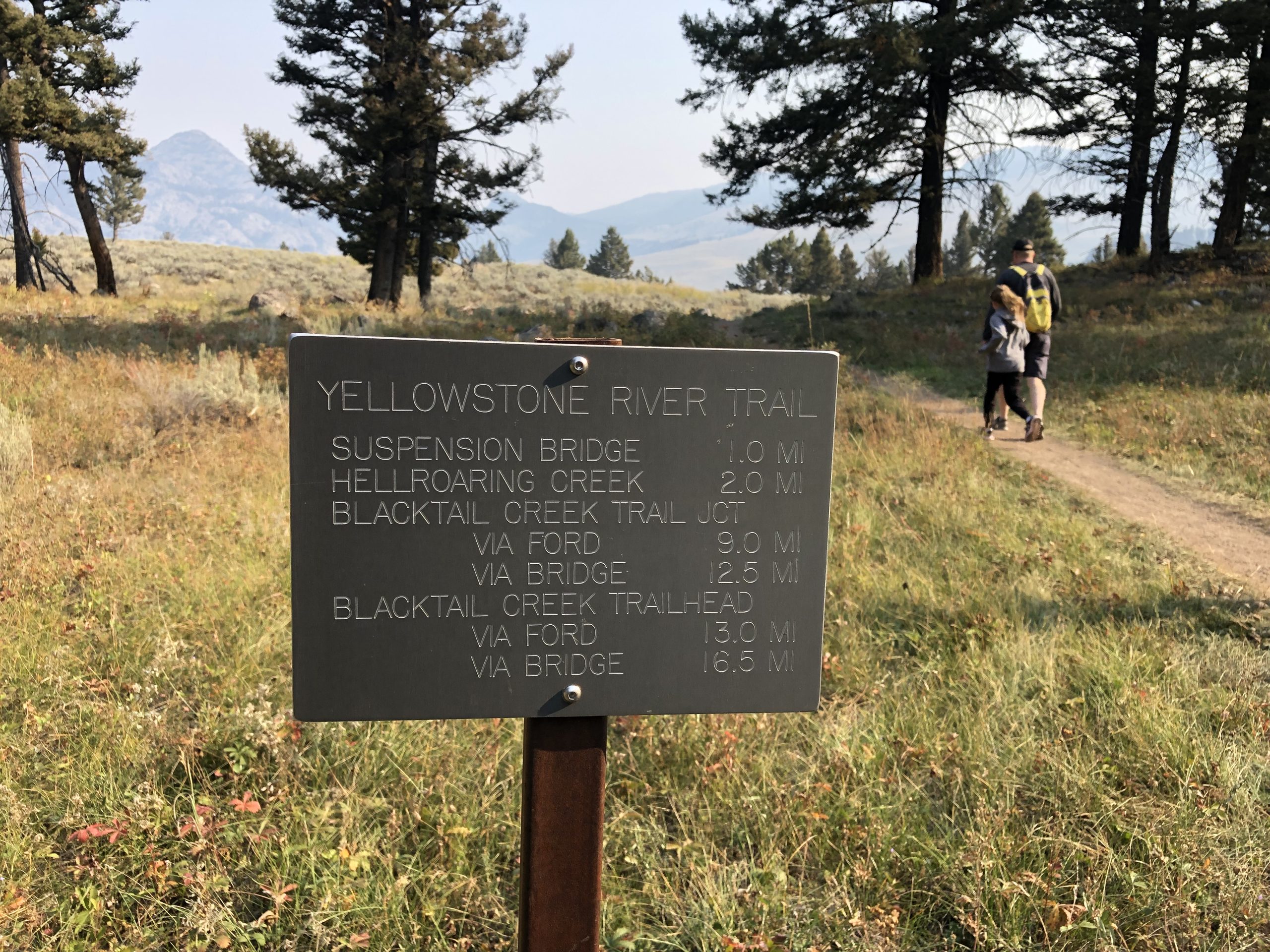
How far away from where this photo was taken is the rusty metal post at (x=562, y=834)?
220 cm

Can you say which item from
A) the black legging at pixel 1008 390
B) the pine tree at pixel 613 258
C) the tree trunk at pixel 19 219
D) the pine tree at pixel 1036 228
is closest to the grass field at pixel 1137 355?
the black legging at pixel 1008 390

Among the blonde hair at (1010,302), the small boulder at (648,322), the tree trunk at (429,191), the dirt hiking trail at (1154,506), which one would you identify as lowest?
the dirt hiking trail at (1154,506)

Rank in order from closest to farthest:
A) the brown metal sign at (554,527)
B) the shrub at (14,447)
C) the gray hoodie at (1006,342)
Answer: the brown metal sign at (554,527) < the shrub at (14,447) < the gray hoodie at (1006,342)

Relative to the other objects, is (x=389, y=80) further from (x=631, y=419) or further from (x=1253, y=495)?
(x=631, y=419)

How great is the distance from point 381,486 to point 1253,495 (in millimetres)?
7794

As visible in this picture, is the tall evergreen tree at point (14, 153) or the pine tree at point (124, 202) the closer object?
the tall evergreen tree at point (14, 153)

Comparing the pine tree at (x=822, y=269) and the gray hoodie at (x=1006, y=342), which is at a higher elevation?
the pine tree at (x=822, y=269)

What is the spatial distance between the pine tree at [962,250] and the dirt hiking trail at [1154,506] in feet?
237

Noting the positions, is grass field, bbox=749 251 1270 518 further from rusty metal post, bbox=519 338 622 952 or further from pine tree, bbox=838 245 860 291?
pine tree, bbox=838 245 860 291

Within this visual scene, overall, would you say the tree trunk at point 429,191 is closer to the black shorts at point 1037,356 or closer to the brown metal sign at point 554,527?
the black shorts at point 1037,356

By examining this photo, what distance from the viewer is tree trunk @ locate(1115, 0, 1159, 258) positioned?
1834 cm

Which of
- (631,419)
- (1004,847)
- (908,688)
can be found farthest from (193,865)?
(908,688)

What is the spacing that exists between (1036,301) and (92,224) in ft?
80.5

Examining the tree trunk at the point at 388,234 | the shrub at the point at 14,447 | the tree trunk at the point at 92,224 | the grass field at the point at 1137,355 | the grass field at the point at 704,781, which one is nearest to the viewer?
the grass field at the point at 704,781
